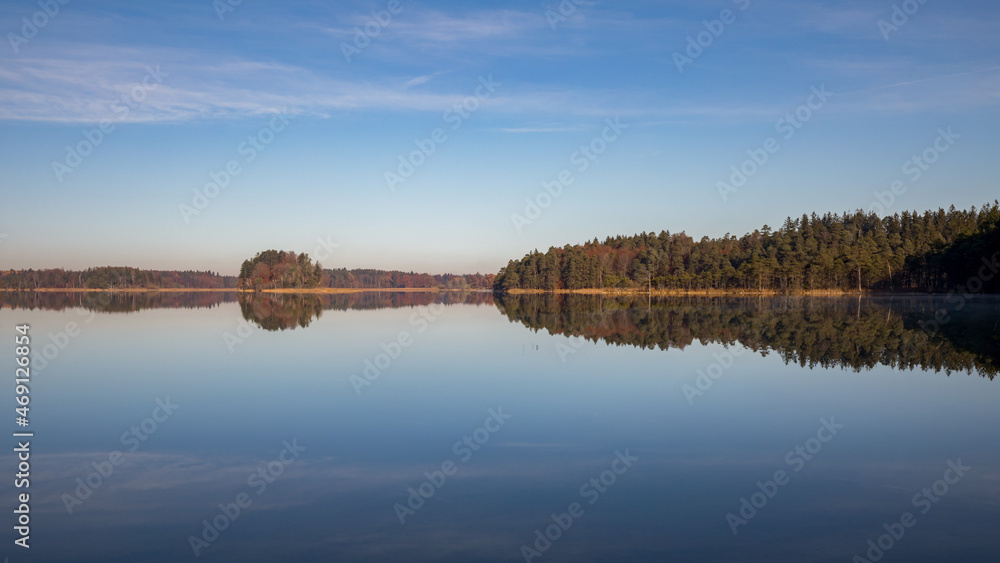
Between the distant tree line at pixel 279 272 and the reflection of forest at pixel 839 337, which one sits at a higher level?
the distant tree line at pixel 279 272

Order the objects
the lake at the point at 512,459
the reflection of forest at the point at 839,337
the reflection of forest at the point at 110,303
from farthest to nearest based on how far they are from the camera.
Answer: the reflection of forest at the point at 110,303, the reflection of forest at the point at 839,337, the lake at the point at 512,459

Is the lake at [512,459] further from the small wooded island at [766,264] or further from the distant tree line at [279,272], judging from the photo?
the distant tree line at [279,272]

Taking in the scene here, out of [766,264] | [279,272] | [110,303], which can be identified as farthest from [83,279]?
[766,264]

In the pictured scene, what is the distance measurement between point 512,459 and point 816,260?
124 metres

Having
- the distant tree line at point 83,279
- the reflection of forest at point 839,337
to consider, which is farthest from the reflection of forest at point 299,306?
the distant tree line at point 83,279

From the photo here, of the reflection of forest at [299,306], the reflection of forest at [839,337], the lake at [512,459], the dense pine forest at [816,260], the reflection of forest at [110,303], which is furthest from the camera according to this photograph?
the dense pine forest at [816,260]

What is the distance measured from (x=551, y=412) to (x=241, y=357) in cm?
1379

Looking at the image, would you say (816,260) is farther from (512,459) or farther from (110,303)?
(512,459)

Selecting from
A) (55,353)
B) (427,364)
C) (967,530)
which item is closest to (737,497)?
(967,530)

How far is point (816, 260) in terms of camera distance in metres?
120

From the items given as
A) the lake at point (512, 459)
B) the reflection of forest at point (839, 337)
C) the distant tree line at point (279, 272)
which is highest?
the distant tree line at point (279, 272)

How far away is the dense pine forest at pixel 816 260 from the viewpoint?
329 ft

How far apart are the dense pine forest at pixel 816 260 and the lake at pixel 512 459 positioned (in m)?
86.4

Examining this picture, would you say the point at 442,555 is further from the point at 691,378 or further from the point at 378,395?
the point at 691,378
